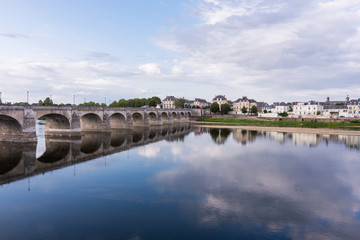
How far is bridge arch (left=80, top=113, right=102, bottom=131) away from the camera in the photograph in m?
56.1

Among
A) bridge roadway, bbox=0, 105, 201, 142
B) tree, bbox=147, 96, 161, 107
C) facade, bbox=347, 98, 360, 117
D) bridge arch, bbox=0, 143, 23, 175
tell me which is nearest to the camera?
bridge arch, bbox=0, 143, 23, 175

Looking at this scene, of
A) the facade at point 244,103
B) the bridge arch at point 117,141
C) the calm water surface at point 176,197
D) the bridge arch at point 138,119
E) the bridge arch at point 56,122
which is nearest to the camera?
the calm water surface at point 176,197

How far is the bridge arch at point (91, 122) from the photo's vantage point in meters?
56.1

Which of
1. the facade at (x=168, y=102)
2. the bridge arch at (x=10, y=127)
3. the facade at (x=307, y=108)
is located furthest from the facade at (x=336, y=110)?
the bridge arch at (x=10, y=127)

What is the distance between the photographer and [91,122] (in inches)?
2248

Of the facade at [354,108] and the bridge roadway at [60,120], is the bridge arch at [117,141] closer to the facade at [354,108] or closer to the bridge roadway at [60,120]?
the bridge roadway at [60,120]

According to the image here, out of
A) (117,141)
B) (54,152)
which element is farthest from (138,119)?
(54,152)

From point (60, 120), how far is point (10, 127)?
10.4 metres

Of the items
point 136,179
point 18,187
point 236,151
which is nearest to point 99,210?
point 136,179

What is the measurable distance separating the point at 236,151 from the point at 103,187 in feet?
72.7

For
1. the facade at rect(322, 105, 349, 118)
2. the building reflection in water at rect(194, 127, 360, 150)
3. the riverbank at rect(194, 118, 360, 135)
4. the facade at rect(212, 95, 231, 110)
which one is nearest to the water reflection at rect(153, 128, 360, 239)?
the building reflection in water at rect(194, 127, 360, 150)

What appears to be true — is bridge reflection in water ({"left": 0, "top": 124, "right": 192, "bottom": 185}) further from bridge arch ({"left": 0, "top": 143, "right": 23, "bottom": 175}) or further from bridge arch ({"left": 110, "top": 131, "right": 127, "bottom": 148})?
bridge arch ({"left": 110, "top": 131, "right": 127, "bottom": 148})

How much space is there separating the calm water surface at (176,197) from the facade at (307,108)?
276 feet

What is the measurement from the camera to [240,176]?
2284cm
